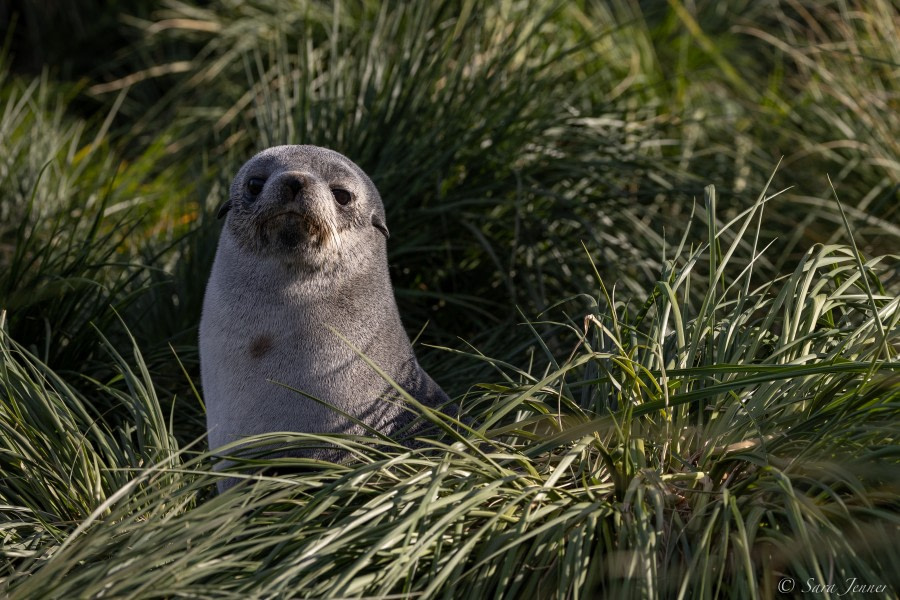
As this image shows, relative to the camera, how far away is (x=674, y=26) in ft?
24.5

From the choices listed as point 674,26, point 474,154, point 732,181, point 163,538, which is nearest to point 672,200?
point 732,181

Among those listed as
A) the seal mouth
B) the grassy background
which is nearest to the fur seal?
the seal mouth

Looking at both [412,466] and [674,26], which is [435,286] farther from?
[674,26]

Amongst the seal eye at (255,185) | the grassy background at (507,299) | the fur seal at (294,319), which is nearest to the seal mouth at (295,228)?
the fur seal at (294,319)

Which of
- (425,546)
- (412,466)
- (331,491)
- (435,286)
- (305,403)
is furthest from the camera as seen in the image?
(435,286)

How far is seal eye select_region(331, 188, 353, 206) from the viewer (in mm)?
3244

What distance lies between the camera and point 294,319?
306cm

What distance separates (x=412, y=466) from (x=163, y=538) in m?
0.71

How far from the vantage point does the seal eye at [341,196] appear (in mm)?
3244

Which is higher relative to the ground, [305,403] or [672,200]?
[305,403]

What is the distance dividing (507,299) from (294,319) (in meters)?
2.09

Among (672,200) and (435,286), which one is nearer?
(435,286)

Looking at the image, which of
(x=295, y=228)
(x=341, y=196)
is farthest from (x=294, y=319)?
(x=341, y=196)

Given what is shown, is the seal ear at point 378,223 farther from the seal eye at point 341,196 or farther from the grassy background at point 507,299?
the grassy background at point 507,299
